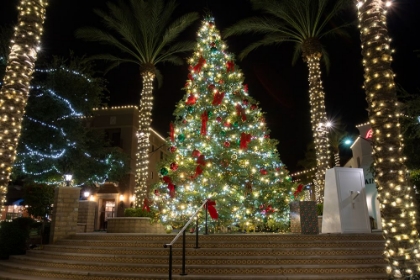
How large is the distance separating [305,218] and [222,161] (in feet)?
13.1

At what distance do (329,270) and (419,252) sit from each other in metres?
2.06

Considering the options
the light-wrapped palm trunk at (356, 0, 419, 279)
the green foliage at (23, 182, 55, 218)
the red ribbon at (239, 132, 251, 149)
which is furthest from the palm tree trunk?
the green foliage at (23, 182, 55, 218)

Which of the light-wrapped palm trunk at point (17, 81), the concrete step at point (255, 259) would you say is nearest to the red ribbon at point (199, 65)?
the light-wrapped palm trunk at point (17, 81)

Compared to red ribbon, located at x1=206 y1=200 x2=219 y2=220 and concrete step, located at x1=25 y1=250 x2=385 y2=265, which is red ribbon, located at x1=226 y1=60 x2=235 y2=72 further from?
concrete step, located at x1=25 y1=250 x2=385 y2=265

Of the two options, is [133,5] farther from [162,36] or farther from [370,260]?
[370,260]

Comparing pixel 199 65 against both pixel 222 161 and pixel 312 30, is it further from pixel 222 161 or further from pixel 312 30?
pixel 312 30

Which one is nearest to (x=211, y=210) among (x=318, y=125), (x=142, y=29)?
(x=318, y=125)

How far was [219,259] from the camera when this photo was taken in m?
8.66

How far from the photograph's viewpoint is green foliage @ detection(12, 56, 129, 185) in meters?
19.6

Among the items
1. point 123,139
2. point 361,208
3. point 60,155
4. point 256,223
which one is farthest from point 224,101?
point 123,139

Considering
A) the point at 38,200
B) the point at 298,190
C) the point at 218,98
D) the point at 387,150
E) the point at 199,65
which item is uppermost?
the point at 199,65

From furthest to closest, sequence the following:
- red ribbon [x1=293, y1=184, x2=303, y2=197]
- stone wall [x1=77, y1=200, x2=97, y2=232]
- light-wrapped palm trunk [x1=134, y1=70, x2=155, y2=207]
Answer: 1. light-wrapped palm trunk [x1=134, y1=70, x2=155, y2=207]
2. stone wall [x1=77, y1=200, x2=97, y2=232]
3. red ribbon [x1=293, y1=184, x2=303, y2=197]

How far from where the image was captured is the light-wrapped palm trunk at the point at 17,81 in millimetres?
8734

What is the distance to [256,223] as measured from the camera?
13.1 metres
